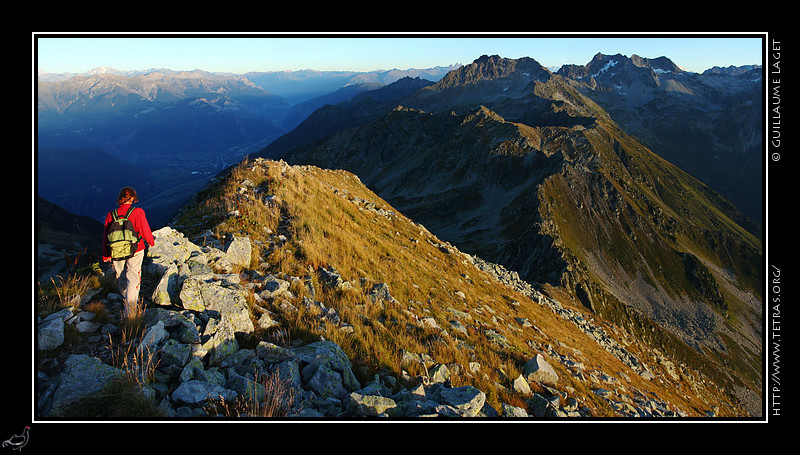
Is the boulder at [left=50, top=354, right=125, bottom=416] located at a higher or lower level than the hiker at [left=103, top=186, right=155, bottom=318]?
lower

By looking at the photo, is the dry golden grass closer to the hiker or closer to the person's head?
the hiker

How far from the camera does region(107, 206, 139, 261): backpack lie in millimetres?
6645

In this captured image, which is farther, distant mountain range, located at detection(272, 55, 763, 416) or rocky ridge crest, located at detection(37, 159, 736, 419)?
distant mountain range, located at detection(272, 55, 763, 416)

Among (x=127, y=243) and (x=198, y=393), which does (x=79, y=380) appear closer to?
(x=198, y=393)

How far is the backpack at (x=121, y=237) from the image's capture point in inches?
262

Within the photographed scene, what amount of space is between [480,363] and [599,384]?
715 cm

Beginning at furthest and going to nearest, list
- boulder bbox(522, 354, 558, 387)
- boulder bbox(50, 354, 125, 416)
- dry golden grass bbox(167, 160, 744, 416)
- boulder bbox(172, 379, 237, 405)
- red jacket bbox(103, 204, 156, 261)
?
boulder bbox(522, 354, 558, 387)
dry golden grass bbox(167, 160, 744, 416)
red jacket bbox(103, 204, 156, 261)
boulder bbox(172, 379, 237, 405)
boulder bbox(50, 354, 125, 416)

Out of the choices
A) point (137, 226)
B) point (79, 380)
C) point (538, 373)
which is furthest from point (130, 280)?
point (538, 373)

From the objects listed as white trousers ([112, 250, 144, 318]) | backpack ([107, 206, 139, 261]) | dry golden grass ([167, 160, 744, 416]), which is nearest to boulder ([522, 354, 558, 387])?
→ dry golden grass ([167, 160, 744, 416])

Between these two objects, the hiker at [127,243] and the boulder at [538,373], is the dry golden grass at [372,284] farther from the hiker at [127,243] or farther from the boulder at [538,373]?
the hiker at [127,243]

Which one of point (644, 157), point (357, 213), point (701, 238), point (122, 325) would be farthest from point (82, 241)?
point (644, 157)

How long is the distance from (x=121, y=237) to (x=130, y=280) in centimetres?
84
